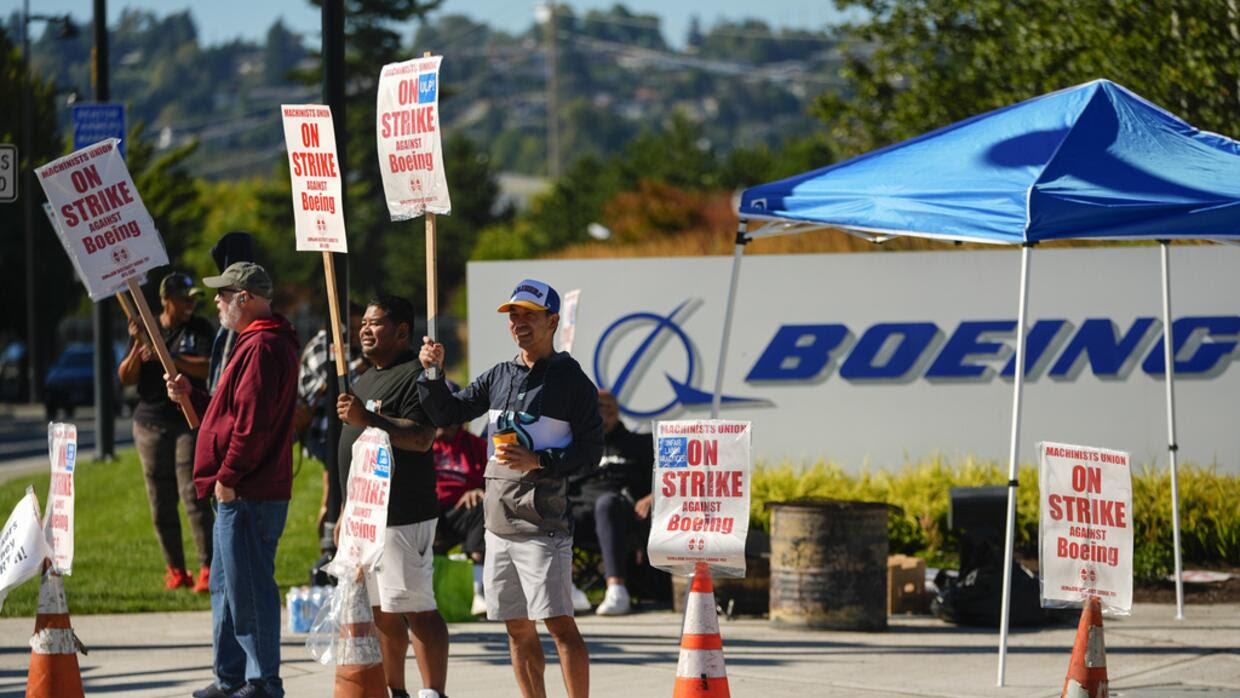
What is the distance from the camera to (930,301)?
1421 cm

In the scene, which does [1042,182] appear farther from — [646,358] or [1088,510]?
[646,358]

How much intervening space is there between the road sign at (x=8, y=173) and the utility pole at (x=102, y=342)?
35.4 ft

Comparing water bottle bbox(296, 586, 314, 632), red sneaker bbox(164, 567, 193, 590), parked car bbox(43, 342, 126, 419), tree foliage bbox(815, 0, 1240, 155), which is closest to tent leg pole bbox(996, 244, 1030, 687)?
water bottle bbox(296, 586, 314, 632)

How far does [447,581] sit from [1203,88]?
8304 mm

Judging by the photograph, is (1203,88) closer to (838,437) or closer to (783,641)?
(838,437)

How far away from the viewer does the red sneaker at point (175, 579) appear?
12.1 m

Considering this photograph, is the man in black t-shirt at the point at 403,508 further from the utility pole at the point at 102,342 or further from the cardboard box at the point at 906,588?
the utility pole at the point at 102,342

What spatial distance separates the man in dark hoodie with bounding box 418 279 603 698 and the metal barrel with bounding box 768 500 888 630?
10.8 ft

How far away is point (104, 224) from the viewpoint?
8.41 m

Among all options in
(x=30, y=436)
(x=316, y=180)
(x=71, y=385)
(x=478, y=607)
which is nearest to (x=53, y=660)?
(x=316, y=180)

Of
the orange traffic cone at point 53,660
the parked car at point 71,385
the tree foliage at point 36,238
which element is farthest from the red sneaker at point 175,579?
the tree foliage at point 36,238

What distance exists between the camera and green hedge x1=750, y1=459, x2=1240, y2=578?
1241cm

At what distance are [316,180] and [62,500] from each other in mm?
1855

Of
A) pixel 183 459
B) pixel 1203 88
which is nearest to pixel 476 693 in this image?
pixel 183 459
